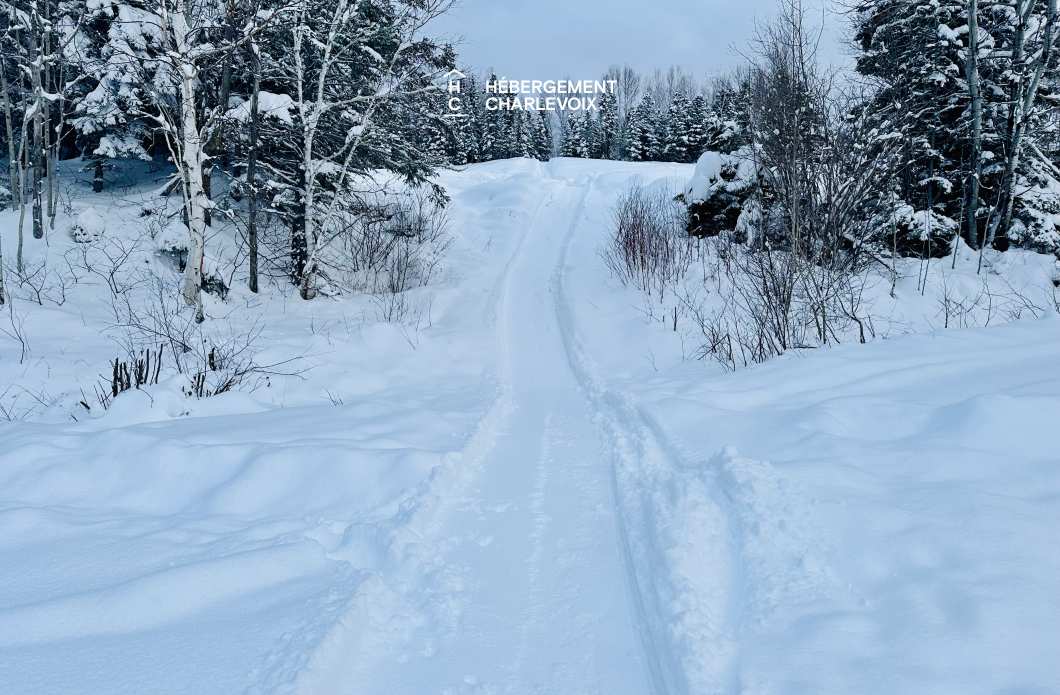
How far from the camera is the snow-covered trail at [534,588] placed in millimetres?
2273

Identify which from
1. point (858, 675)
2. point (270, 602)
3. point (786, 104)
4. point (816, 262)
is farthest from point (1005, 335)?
point (270, 602)

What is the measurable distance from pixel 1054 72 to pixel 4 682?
19148 millimetres

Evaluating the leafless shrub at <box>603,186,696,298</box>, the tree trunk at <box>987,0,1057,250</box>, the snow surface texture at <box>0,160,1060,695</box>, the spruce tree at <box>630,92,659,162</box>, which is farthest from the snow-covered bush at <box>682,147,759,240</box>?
the spruce tree at <box>630,92,659,162</box>

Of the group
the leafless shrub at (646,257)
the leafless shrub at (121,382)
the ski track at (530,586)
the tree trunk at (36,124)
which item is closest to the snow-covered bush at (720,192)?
the leafless shrub at (646,257)

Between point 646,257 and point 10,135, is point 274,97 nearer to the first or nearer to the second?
point 10,135

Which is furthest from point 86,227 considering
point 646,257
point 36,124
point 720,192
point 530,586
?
point 720,192

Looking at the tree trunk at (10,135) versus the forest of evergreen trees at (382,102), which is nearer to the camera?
the forest of evergreen trees at (382,102)

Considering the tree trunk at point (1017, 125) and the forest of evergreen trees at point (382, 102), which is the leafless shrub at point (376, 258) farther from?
the tree trunk at point (1017, 125)

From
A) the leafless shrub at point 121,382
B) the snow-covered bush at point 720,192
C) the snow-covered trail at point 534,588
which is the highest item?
the snow-covered bush at point 720,192

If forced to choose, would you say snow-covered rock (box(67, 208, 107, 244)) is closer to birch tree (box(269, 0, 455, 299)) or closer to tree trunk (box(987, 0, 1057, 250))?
birch tree (box(269, 0, 455, 299))

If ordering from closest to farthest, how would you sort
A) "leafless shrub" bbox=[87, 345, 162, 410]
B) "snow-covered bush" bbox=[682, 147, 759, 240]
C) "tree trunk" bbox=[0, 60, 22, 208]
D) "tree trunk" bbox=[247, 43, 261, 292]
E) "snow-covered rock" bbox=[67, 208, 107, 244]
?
"leafless shrub" bbox=[87, 345, 162, 410] → "tree trunk" bbox=[247, 43, 261, 292] → "tree trunk" bbox=[0, 60, 22, 208] → "snow-covered rock" bbox=[67, 208, 107, 244] → "snow-covered bush" bbox=[682, 147, 759, 240]

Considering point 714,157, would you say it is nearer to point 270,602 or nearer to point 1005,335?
point 1005,335

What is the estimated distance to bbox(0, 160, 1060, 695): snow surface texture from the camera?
213cm

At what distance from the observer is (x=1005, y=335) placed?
18.9ft
